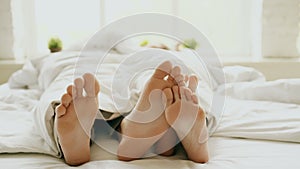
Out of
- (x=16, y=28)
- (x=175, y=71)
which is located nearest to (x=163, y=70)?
→ (x=175, y=71)

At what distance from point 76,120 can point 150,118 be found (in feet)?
0.61

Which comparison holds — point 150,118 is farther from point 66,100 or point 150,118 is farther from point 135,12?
point 135,12

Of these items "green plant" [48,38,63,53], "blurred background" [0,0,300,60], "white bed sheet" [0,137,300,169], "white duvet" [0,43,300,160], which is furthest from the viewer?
"blurred background" [0,0,300,60]

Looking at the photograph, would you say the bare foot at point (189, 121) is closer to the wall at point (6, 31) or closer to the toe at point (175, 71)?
the toe at point (175, 71)

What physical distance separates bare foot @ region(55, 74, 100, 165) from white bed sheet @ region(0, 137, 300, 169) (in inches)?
1.3

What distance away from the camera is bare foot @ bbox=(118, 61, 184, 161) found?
0.96m

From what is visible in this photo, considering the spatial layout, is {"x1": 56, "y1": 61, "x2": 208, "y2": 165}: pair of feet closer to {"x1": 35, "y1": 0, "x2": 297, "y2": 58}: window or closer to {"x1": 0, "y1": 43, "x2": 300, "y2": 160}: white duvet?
{"x1": 0, "y1": 43, "x2": 300, "y2": 160}: white duvet

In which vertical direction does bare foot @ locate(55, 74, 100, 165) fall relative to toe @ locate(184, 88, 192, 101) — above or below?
below

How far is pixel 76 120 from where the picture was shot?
963mm

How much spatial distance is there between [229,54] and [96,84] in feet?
7.13

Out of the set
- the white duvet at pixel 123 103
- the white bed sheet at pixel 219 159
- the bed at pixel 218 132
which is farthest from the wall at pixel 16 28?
the white bed sheet at pixel 219 159

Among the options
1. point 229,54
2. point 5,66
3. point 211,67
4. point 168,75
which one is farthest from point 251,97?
point 5,66

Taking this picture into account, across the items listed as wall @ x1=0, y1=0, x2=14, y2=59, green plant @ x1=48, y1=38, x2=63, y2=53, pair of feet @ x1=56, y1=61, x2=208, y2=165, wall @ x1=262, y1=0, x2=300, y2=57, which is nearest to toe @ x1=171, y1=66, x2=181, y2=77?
pair of feet @ x1=56, y1=61, x2=208, y2=165

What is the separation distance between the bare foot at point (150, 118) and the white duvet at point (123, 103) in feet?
0.43
